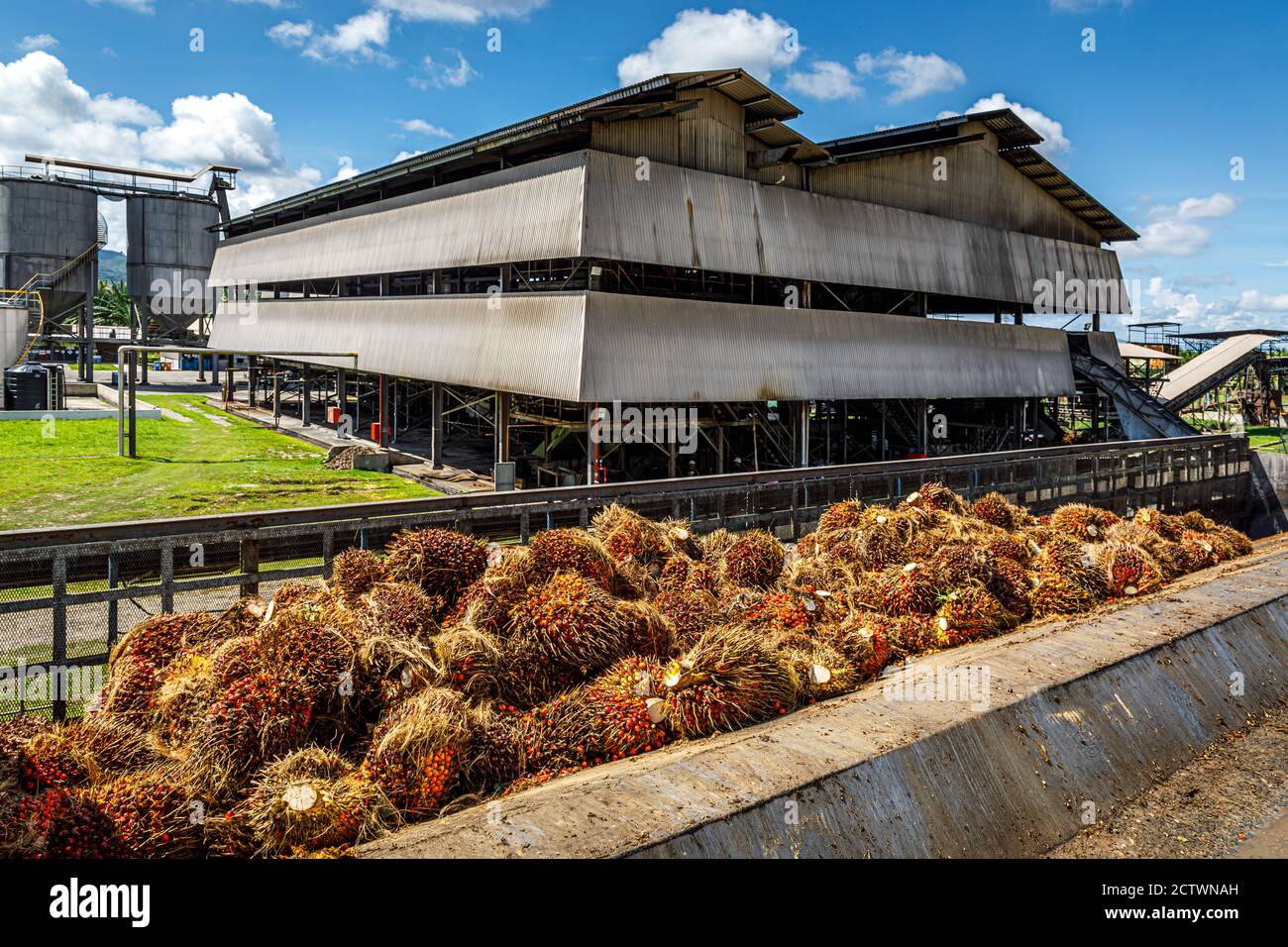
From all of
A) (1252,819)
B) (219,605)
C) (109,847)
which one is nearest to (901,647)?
(1252,819)

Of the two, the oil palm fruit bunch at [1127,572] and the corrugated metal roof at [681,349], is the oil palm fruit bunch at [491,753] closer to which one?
the oil palm fruit bunch at [1127,572]

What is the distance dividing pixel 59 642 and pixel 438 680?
438cm

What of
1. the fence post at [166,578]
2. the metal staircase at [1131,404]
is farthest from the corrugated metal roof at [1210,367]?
the fence post at [166,578]

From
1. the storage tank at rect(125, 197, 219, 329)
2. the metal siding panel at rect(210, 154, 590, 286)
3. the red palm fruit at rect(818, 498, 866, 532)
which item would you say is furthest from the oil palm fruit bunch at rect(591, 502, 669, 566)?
the storage tank at rect(125, 197, 219, 329)

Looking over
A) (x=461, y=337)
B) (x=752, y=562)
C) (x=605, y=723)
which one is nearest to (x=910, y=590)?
(x=752, y=562)

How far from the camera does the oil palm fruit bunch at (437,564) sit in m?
8.75

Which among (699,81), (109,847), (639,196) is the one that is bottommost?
(109,847)

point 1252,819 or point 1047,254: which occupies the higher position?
point 1047,254

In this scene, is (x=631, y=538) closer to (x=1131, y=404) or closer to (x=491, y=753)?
(x=491, y=753)
